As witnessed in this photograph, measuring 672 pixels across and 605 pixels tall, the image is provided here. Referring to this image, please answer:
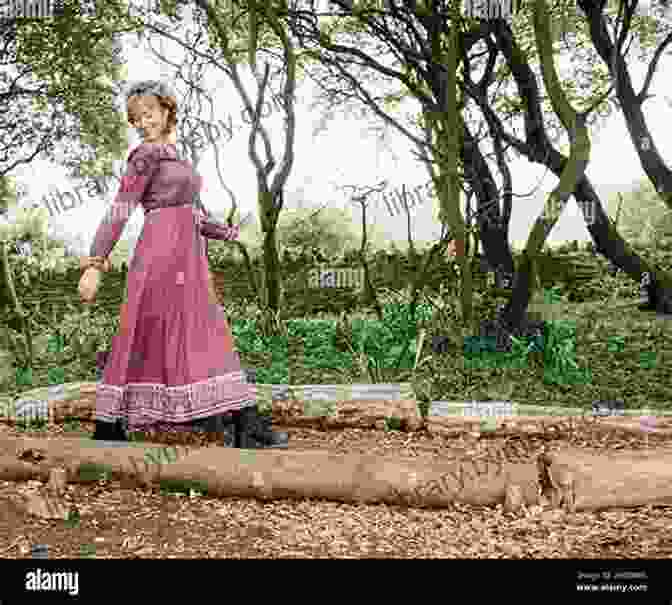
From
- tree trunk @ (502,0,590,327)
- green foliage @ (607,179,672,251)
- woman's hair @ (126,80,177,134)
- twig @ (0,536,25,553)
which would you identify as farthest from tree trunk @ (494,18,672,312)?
twig @ (0,536,25,553)

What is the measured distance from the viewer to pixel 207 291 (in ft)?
15.4

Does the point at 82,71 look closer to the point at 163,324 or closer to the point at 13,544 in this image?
the point at 163,324

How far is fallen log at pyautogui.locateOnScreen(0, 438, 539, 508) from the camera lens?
439 centimetres

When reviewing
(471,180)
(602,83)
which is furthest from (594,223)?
(602,83)

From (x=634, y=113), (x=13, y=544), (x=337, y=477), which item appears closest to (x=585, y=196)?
(x=634, y=113)

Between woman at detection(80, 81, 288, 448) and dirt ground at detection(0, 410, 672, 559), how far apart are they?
1.45 ft

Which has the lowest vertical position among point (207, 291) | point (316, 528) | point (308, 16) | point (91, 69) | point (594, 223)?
point (316, 528)

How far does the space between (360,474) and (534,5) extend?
4049mm

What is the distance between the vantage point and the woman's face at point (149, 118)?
4.57m

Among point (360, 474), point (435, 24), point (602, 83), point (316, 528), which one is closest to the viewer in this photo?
point (316, 528)

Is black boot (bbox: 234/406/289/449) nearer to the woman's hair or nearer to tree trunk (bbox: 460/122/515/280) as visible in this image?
the woman's hair

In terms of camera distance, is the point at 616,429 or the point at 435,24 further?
the point at 435,24
